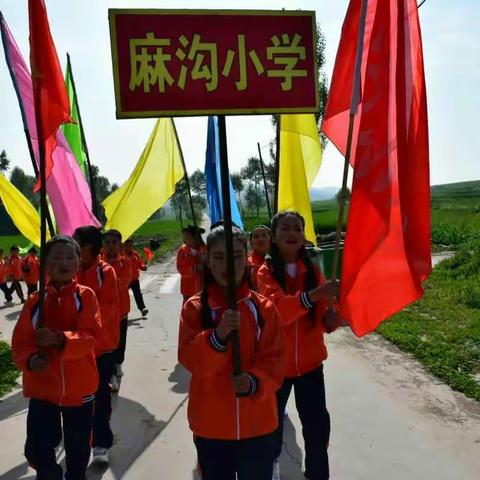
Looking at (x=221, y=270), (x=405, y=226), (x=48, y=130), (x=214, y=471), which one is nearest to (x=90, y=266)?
(x=48, y=130)

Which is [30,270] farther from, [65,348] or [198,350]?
[198,350]

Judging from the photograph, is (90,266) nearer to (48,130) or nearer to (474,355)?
(48,130)

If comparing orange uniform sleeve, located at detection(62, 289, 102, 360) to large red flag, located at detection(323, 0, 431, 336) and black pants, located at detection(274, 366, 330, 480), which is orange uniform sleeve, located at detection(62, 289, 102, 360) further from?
large red flag, located at detection(323, 0, 431, 336)

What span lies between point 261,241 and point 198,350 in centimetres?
268

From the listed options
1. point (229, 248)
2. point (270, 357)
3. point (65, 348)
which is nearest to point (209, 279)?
point (229, 248)

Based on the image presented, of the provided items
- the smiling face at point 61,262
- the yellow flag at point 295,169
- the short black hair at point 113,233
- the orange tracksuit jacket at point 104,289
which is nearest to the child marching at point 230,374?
the smiling face at point 61,262

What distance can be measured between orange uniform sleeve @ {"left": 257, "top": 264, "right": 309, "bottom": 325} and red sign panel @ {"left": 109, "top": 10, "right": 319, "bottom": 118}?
1049mm

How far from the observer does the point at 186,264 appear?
664cm

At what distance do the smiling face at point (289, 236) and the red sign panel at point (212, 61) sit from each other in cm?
83

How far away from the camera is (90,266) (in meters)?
3.82

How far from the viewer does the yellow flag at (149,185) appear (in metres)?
5.42

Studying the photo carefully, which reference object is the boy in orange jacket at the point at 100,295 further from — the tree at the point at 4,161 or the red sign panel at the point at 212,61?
the tree at the point at 4,161

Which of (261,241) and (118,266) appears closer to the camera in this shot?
(261,241)

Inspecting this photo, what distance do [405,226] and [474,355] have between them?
3791 millimetres
